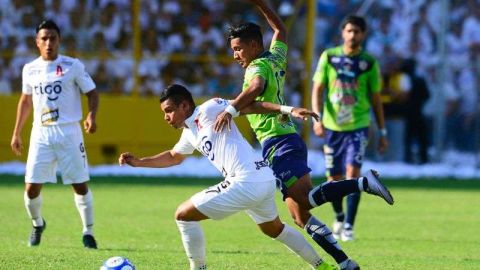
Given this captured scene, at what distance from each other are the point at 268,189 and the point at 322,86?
4.98m

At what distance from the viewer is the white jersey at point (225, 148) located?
894 centimetres

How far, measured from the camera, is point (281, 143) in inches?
401

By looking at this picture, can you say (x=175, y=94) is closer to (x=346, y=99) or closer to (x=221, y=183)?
(x=221, y=183)

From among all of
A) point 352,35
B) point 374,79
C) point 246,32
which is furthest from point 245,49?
point 374,79

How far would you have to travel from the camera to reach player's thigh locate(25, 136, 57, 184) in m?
12.1

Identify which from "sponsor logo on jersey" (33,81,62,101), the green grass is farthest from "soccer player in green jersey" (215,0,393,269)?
"sponsor logo on jersey" (33,81,62,101)

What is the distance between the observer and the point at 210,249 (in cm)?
1203

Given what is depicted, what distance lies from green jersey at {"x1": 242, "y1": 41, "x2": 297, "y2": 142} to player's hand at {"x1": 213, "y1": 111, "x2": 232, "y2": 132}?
63 centimetres

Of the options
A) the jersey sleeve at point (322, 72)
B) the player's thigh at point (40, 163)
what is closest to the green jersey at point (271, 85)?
the player's thigh at point (40, 163)

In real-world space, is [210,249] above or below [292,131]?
below

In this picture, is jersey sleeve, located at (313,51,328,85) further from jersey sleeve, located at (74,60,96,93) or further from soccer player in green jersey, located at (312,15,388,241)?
jersey sleeve, located at (74,60,96,93)

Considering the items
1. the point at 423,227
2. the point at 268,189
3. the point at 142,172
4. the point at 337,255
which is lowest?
the point at 142,172

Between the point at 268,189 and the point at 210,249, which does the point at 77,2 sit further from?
the point at 268,189

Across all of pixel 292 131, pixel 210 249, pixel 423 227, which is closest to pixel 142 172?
pixel 423 227
